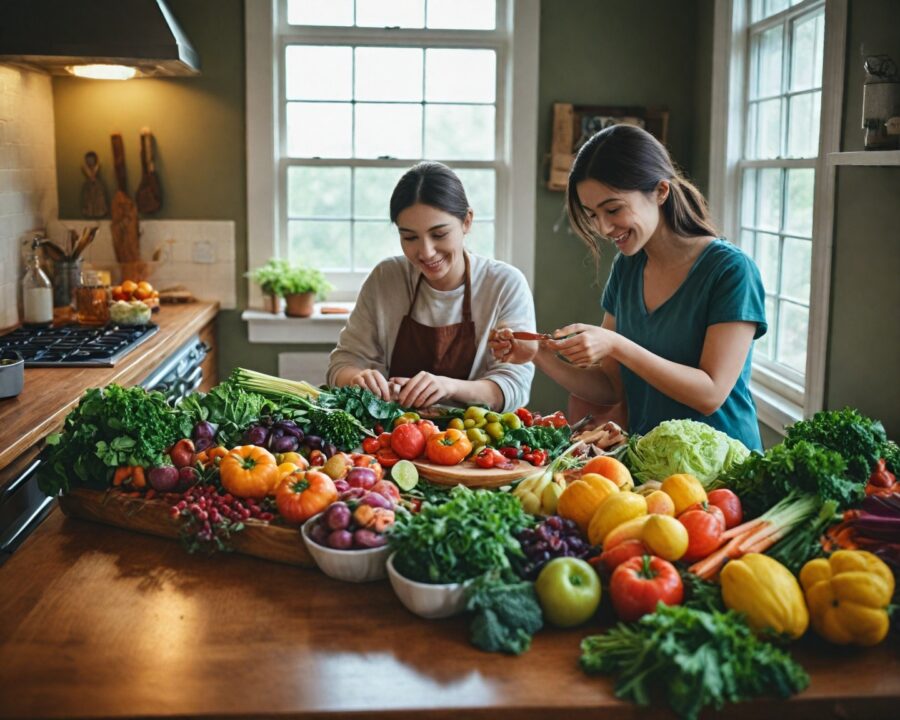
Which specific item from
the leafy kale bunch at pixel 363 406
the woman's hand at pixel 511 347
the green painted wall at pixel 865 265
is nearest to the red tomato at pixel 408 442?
the leafy kale bunch at pixel 363 406

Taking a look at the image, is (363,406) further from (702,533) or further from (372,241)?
(372,241)

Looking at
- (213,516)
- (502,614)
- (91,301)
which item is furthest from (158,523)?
(91,301)

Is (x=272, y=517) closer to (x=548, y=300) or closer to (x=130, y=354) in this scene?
A: (x=130, y=354)

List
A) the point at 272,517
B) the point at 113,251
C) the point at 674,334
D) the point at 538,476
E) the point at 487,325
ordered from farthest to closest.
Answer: the point at 113,251 → the point at 487,325 → the point at 674,334 → the point at 538,476 → the point at 272,517

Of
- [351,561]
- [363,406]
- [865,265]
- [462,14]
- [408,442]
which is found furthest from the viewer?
[462,14]

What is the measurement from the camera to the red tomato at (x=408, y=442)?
2.34 m

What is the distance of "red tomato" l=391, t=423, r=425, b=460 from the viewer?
2.34 metres

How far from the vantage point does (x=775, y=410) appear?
13.0 feet

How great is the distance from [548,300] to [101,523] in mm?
3349

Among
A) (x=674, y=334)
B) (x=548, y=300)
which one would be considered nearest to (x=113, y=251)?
(x=548, y=300)

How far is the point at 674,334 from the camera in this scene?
8.79 ft

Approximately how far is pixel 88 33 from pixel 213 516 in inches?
105

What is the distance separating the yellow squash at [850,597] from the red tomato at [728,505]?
0.83 feet

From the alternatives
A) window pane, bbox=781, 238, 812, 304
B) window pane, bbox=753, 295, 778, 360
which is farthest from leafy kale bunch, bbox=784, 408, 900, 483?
window pane, bbox=753, 295, 778, 360
